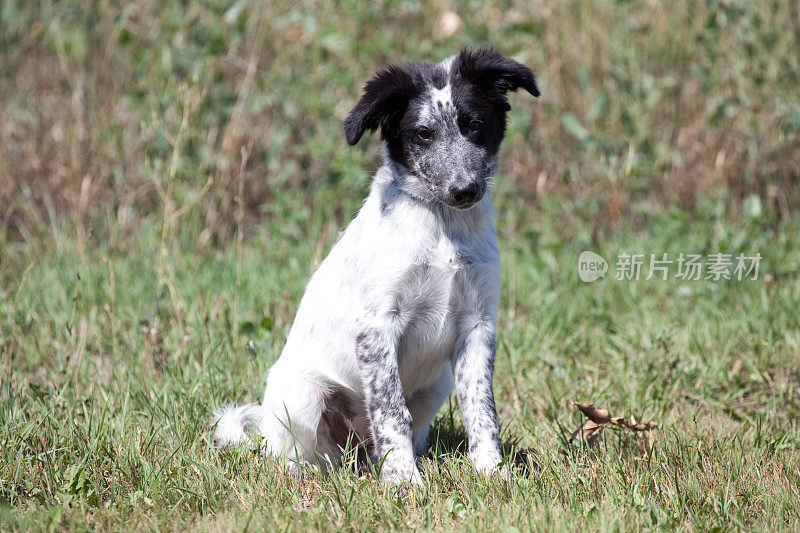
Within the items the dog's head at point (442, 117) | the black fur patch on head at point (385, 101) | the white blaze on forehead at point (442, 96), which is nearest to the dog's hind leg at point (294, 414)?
the dog's head at point (442, 117)

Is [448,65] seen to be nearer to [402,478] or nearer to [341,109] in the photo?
[402,478]

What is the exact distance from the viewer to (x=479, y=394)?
303 centimetres

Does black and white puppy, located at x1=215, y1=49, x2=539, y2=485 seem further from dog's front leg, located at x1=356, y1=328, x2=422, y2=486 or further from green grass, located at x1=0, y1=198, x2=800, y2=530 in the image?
green grass, located at x1=0, y1=198, x2=800, y2=530

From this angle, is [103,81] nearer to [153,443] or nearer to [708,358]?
[153,443]

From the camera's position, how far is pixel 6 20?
22.6ft

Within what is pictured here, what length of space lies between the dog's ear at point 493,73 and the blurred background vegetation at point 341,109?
96.6 inches

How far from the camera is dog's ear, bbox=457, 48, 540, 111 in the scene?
10.2 feet

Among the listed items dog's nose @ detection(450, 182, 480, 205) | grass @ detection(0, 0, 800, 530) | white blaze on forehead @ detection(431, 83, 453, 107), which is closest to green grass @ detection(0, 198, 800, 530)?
grass @ detection(0, 0, 800, 530)

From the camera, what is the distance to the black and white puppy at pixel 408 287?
3006 millimetres

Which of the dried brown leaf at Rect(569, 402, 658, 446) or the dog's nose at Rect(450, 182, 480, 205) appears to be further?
the dried brown leaf at Rect(569, 402, 658, 446)

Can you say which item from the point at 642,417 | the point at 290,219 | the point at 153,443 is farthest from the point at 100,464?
the point at 290,219

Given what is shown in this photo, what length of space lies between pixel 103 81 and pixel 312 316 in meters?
4.40

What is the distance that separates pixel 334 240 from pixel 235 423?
2758 mm

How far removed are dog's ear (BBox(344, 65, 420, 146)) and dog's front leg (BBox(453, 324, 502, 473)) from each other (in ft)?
2.84
